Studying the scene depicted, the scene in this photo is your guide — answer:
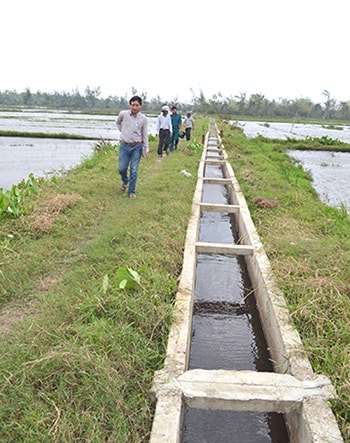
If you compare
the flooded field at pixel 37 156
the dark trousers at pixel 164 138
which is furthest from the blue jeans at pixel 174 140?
the flooded field at pixel 37 156

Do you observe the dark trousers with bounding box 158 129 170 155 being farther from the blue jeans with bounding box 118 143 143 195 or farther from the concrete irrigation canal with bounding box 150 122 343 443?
the concrete irrigation canal with bounding box 150 122 343 443

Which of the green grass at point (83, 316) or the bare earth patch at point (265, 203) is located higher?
the bare earth patch at point (265, 203)

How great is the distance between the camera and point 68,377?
237cm

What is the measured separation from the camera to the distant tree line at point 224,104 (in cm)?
8269

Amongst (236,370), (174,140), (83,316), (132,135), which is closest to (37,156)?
(174,140)

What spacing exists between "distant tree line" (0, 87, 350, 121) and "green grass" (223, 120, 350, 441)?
7375 cm

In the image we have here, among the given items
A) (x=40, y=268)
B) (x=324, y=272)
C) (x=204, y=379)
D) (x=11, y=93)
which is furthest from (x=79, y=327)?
(x=11, y=93)

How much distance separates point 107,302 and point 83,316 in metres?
0.25

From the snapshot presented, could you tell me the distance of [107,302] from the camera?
317 centimetres

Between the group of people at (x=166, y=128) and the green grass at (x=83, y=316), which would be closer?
the green grass at (x=83, y=316)

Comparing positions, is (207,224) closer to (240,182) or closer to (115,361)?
(240,182)

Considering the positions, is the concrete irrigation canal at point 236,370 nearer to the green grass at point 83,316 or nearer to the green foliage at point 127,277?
the green grass at point 83,316

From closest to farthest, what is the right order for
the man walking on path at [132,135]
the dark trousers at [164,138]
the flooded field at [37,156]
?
1. the man walking on path at [132,135]
2. the dark trousers at [164,138]
3. the flooded field at [37,156]

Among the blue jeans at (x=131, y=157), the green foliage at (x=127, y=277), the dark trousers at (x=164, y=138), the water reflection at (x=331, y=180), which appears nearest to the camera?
the green foliage at (x=127, y=277)
